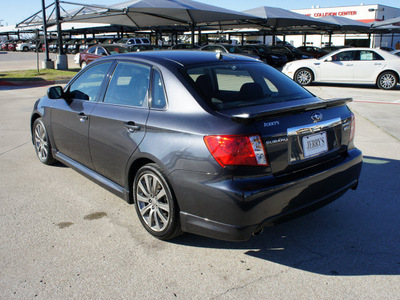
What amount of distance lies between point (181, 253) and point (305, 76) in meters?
14.4

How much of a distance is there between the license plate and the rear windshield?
1.85 ft

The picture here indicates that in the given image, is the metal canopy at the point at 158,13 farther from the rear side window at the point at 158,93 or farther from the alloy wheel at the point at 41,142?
the rear side window at the point at 158,93

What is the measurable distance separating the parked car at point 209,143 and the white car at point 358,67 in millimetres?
12482

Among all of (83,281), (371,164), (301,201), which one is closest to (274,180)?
(301,201)

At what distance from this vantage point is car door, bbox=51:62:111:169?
424cm

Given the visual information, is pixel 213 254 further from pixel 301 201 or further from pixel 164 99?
pixel 164 99

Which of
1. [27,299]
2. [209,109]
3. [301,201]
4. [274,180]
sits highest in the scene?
[209,109]

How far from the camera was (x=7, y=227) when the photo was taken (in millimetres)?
3705

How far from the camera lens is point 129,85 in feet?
12.7

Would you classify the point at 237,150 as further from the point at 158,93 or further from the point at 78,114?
the point at 78,114

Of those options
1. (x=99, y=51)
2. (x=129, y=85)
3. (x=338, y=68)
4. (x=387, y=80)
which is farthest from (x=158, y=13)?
Result: (x=129, y=85)

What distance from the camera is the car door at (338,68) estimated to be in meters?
15.3

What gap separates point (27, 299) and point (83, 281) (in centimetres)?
38

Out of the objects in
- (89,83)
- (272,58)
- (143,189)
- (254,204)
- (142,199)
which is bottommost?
(142,199)
